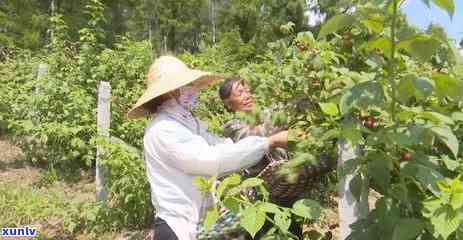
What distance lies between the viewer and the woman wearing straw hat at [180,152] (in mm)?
2334

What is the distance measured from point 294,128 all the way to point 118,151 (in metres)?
3.12

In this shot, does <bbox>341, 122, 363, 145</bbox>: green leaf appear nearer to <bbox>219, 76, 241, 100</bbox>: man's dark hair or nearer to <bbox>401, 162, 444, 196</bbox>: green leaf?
<bbox>401, 162, 444, 196</bbox>: green leaf

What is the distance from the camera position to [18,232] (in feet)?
17.3

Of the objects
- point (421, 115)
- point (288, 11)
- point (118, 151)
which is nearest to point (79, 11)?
point (288, 11)

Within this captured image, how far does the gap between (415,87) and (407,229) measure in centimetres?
41

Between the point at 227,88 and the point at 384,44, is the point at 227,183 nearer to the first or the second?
the point at 384,44

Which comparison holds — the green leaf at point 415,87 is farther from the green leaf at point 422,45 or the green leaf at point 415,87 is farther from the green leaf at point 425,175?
the green leaf at point 425,175

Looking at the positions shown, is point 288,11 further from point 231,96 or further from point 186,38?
point 186,38

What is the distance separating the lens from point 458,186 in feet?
5.16

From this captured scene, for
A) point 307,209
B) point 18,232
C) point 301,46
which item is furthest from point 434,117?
point 18,232

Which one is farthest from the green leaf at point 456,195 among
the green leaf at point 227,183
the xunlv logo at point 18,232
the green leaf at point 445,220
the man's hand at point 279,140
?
the xunlv logo at point 18,232

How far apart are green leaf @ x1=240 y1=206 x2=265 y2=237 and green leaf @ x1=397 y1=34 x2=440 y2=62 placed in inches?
24.9

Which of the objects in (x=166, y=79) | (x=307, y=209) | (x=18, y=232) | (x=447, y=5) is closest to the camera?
(x=447, y=5)

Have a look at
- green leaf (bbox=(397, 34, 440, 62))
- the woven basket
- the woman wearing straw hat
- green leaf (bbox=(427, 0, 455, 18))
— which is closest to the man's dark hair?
the woman wearing straw hat
